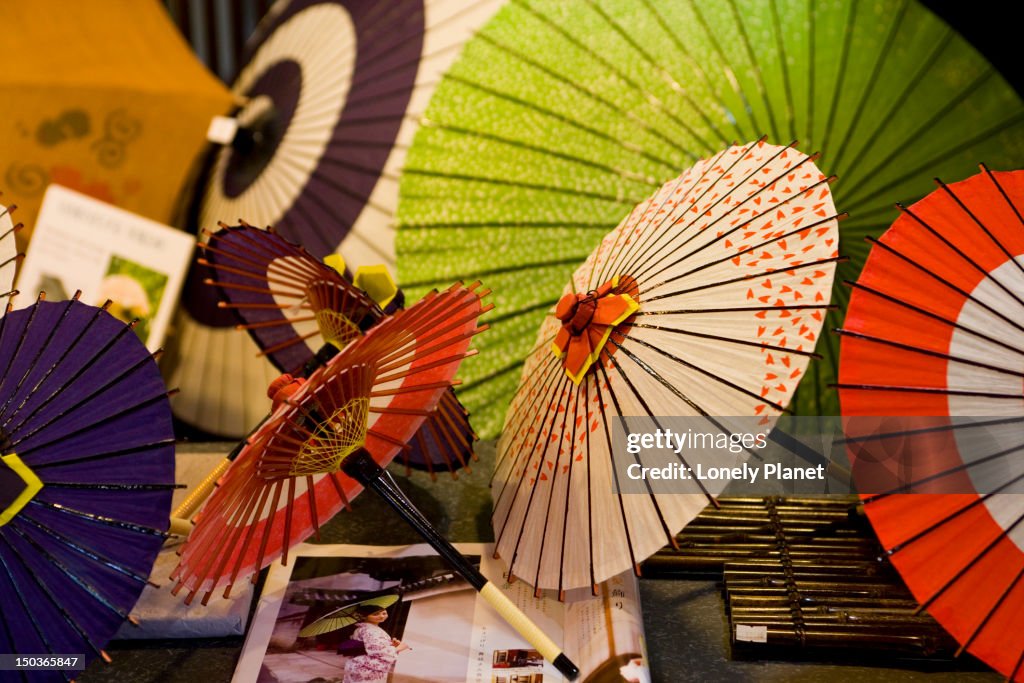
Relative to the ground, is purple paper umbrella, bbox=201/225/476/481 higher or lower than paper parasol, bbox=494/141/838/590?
higher

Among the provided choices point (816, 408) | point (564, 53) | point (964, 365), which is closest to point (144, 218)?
point (564, 53)

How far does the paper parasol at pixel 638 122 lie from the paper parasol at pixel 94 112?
574mm

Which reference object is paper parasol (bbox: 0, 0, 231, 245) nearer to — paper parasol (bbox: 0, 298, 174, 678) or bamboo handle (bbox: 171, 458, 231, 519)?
bamboo handle (bbox: 171, 458, 231, 519)

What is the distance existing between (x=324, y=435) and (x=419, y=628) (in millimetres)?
289

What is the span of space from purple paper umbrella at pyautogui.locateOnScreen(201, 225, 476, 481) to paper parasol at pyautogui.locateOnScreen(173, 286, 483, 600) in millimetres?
104

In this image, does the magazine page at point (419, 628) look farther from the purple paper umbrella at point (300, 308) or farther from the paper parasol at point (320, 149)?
the paper parasol at point (320, 149)

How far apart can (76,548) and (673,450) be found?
0.61 metres

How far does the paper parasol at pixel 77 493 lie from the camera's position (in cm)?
88

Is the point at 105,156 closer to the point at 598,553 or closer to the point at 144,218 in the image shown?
the point at 144,218

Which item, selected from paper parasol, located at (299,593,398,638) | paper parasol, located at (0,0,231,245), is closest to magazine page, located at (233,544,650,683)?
paper parasol, located at (299,593,398,638)

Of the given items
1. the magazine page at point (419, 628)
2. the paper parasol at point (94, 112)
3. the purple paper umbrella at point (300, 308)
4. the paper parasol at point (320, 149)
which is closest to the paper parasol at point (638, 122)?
the paper parasol at point (320, 149)

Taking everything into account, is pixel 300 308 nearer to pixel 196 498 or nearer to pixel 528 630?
pixel 196 498

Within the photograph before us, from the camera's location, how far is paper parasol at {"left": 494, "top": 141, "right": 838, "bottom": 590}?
0.92 metres

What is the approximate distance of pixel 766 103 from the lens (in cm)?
132
